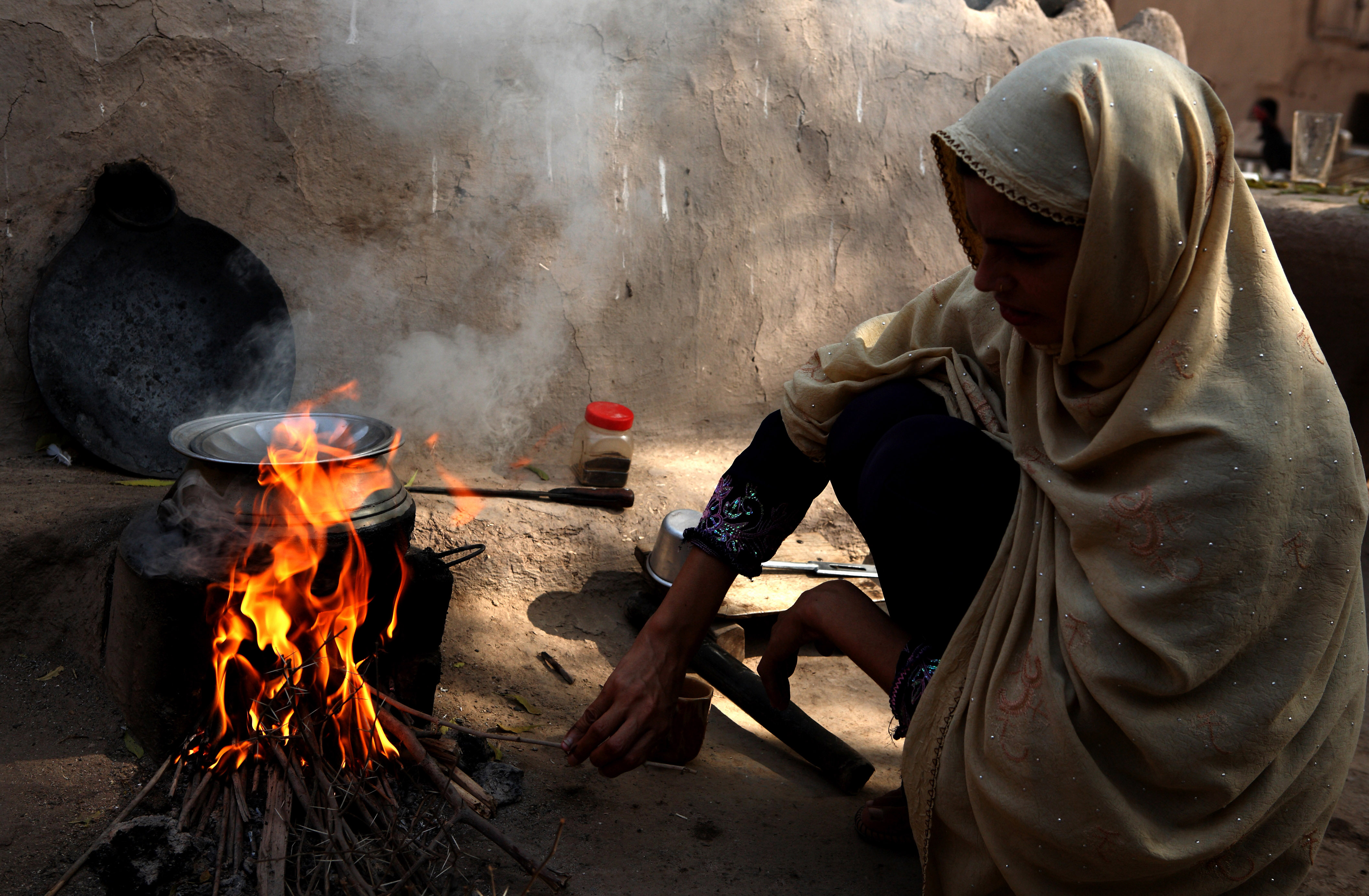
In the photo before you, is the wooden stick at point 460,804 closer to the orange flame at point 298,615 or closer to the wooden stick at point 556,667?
the orange flame at point 298,615

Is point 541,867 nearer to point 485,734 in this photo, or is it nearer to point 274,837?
point 485,734

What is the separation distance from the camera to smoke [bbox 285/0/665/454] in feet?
10.3

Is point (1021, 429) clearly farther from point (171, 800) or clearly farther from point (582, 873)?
point (171, 800)

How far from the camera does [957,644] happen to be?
5.37 feet

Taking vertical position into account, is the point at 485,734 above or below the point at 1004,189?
below

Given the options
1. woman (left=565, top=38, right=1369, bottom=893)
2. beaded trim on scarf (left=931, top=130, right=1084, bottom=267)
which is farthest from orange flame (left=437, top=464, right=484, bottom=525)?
beaded trim on scarf (left=931, top=130, right=1084, bottom=267)

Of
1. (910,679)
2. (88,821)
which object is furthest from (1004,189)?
(88,821)

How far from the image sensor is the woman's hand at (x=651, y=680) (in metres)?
1.78

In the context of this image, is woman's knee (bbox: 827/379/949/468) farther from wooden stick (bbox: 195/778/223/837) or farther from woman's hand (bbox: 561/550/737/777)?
A: wooden stick (bbox: 195/778/223/837)

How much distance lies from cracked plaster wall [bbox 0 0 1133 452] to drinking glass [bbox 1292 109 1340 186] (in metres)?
1.21

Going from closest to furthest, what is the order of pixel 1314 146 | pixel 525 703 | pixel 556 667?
pixel 525 703
pixel 556 667
pixel 1314 146

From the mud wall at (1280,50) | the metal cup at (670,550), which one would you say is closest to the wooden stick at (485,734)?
the metal cup at (670,550)

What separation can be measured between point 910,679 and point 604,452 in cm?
185

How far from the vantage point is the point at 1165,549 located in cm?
140
